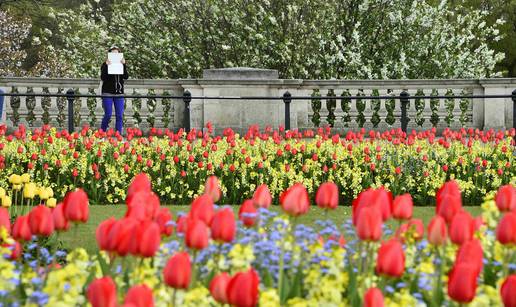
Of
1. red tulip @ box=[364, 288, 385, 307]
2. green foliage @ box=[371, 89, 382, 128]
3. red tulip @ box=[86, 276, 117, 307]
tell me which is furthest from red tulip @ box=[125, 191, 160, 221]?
green foliage @ box=[371, 89, 382, 128]

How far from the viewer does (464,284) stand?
10.2ft

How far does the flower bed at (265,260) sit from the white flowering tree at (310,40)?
19.7 metres

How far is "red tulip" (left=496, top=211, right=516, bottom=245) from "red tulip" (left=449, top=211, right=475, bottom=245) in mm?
113

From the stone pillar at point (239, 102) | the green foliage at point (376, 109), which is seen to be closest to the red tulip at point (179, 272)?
the stone pillar at point (239, 102)

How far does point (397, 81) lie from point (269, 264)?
16.5m

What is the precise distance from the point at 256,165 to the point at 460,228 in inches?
303

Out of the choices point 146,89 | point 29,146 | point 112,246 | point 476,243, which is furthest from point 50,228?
point 146,89

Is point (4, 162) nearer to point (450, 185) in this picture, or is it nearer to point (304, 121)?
point (450, 185)

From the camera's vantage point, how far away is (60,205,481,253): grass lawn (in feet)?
26.0

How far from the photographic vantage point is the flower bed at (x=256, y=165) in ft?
35.4

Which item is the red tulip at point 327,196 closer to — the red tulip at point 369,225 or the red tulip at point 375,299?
the red tulip at point 369,225

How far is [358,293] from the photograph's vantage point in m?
3.81

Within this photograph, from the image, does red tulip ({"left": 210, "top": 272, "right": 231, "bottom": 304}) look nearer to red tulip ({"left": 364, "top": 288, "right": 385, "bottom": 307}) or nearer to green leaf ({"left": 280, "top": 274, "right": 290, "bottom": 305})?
red tulip ({"left": 364, "top": 288, "right": 385, "bottom": 307})

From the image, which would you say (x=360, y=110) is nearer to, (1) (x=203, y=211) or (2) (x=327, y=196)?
(2) (x=327, y=196)
